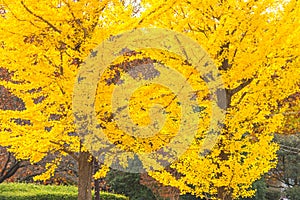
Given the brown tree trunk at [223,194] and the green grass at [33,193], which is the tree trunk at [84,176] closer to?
the brown tree trunk at [223,194]

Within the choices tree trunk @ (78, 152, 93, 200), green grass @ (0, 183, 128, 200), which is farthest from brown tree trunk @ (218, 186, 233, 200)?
green grass @ (0, 183, 128, 200)

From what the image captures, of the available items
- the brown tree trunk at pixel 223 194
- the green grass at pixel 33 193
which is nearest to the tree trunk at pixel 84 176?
the brown tree trunk at pixel 223 194

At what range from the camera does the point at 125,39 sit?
455cm

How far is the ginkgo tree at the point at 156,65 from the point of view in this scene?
15.5ft

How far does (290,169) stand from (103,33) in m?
14.8

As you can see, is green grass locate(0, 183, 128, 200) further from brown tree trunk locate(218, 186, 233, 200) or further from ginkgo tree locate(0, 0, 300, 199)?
brown tree trunk locate(218, 186, 233, 200)

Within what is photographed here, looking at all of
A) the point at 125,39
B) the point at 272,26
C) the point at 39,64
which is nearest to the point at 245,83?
the point at 272,26

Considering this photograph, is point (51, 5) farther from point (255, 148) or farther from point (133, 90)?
point (255, 148)

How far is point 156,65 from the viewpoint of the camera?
6.31 meters

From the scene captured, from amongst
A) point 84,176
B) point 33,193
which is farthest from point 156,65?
point 33,193

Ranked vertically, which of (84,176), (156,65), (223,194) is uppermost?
(156,65)

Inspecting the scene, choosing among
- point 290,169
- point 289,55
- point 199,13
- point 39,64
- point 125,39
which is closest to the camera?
point 125,39

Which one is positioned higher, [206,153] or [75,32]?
[75,32]

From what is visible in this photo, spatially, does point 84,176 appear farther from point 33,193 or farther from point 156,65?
point 33,193
